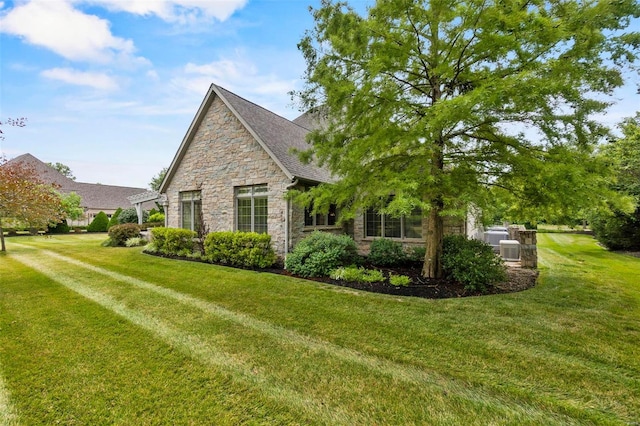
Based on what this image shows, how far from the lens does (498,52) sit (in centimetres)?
545

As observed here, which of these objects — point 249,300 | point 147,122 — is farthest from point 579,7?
point 147,122

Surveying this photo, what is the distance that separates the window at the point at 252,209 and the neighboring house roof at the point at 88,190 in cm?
3444

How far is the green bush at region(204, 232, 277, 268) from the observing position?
967cm

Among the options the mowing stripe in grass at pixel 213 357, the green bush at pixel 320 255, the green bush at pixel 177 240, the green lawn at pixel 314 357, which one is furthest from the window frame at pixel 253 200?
the mowing stripe in grass at pixel 213 357

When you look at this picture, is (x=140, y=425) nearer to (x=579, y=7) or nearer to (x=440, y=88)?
(x=440, y=88)

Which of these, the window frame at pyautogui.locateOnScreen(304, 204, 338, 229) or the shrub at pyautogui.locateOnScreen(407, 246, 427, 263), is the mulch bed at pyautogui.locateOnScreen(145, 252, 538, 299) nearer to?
the shrub at pyautogui.locateOnScreen(407, 246, 427, 263)

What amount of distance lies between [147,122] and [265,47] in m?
10.1

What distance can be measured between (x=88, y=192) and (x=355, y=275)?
4562cm

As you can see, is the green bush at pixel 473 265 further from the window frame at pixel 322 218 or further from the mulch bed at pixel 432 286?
the window frame at pixel 322 218

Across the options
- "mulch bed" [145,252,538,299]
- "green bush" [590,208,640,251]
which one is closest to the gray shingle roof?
"mulch bed" [145,252,538,299]

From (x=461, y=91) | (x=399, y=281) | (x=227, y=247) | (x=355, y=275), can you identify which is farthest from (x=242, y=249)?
(x=461, y=91)

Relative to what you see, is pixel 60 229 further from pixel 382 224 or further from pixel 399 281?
pixel 399 281

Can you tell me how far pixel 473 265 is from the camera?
7090mm

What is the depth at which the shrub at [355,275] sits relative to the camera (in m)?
7.67
